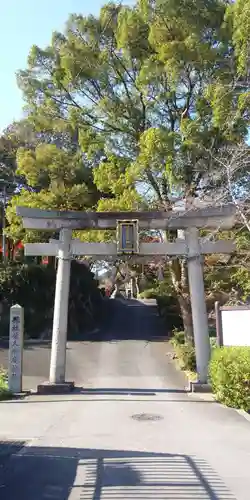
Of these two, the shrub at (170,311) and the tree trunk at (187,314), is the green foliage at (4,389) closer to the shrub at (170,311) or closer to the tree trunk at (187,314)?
the tree trunk at (187,314)

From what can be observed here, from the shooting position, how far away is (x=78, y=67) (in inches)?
771

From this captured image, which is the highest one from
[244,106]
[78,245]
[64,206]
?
[244,106]

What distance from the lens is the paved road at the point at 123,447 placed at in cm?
580

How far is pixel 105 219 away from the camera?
16328 mm

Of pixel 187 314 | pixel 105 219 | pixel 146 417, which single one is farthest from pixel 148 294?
pixel 146 417

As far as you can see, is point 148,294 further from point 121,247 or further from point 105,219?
point 121,247

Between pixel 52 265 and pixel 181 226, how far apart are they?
60.4 feet

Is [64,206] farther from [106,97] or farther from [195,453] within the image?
[195,453]

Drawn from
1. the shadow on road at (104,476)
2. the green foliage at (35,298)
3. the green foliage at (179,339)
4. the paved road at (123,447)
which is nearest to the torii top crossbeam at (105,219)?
the paved road at (123,447)

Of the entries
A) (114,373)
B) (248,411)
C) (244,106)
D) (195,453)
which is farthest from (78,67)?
(195,453)

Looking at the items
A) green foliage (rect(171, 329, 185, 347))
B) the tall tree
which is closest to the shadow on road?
the tall tree

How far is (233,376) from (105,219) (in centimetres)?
→ 683

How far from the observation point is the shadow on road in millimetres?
5590

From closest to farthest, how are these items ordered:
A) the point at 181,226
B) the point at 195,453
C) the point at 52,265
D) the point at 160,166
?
1. the point at 195,453
2. the point at 181,226
3. the point at 160,166
4. the point at 52,265
